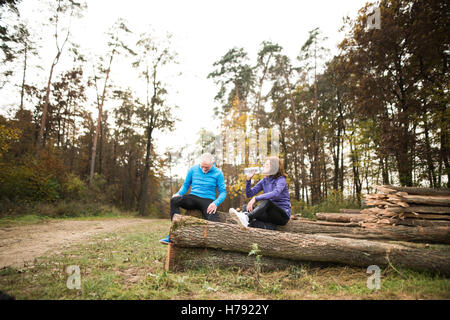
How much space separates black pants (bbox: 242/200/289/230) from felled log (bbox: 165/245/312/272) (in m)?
0.84

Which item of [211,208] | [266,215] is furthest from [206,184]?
[266,215]

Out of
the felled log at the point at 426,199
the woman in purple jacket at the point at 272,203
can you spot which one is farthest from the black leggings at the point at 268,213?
the felled log at the point at 426,199

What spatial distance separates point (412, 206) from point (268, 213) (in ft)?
10.7

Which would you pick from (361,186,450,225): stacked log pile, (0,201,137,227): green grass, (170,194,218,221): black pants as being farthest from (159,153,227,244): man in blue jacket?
(0,201,137,227): green grass

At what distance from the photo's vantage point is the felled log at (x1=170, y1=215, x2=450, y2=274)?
118 inches

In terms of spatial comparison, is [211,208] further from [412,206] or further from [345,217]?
[412,206]

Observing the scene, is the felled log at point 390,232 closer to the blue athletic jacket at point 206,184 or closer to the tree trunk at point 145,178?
the blue athletic jacket at point 206,184

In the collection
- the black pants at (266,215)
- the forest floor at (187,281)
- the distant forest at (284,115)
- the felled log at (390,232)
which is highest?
the distant forest at (284,115)

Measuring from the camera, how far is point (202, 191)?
4.43 meters

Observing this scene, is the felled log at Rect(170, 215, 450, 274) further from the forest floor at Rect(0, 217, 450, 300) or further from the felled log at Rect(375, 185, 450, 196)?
the felled log at Rect(375, 185, 450, 196)

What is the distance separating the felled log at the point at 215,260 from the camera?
3156 millimetres

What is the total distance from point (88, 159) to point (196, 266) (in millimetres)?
21204
